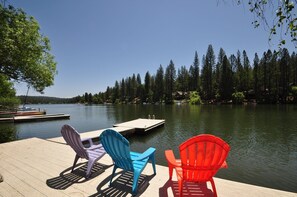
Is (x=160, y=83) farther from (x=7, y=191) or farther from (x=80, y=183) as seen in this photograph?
(x=7, y=191)

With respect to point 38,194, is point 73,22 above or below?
above

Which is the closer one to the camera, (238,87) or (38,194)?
(38,194)

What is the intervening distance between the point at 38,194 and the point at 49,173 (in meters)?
0.90

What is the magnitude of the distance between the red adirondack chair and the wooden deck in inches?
17.1

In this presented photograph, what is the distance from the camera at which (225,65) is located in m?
54.4

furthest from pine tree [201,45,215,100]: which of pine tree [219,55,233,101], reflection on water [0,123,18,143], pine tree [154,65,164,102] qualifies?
reflection on water [0,123,18,143]

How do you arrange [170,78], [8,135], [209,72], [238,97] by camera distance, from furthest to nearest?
[170,78]
[209,72]
[238,97]
[8,135]

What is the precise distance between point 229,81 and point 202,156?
57664mm

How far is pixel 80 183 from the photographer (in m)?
3.08

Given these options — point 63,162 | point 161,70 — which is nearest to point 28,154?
point 63,162

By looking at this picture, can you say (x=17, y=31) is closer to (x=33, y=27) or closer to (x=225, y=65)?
(x=33, y=27)

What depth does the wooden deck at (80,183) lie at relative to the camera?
2738 millimetres

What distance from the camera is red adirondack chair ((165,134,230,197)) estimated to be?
2.40 metres

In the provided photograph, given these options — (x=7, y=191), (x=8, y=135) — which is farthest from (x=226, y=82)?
(x=7, y=191)
